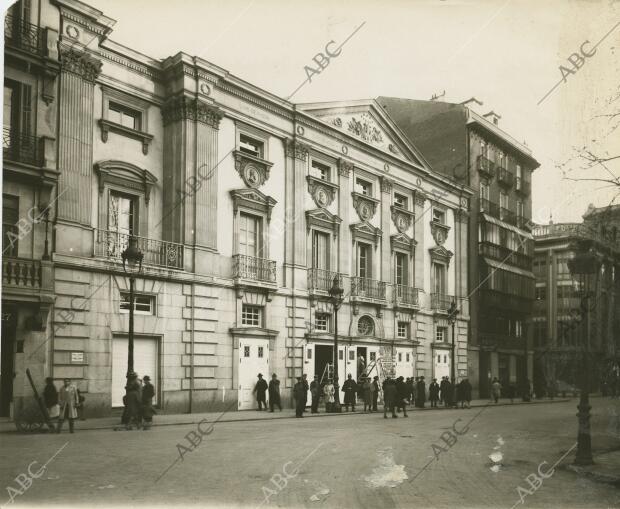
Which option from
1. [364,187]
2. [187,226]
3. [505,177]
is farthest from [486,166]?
[187,226]

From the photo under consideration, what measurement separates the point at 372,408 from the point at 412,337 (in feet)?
28.8

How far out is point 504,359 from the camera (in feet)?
147

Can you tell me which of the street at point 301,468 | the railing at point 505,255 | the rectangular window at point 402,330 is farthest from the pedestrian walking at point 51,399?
the railing at point 505,255

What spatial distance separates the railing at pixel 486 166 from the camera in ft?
137

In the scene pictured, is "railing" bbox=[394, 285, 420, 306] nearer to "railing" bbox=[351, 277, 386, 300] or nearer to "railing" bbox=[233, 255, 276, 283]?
"railing" bbox=[351, 277, 386, 300]

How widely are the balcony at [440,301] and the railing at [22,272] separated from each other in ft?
79.4

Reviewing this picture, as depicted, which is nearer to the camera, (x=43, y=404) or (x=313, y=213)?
(x=43, y=404)

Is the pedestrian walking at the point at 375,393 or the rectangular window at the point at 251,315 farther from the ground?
the rectangular window at the point at 251,315

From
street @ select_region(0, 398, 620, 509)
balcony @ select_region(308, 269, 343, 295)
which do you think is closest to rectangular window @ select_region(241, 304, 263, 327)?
balcony @ select_region(308, 269, 343, 295)

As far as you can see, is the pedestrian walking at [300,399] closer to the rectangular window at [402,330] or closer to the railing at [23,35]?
the rectangular window at [402,330]

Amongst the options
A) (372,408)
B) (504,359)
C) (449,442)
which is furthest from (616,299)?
(504,359)

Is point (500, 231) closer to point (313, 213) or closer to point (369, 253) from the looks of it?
point (369, 253)

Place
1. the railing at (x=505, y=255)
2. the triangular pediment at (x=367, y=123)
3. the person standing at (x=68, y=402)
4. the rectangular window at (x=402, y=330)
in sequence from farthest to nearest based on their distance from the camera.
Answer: the railing at (x=505, y=255)
the rectangular window at (x=402, y=330)
the triangular pediment at (x=367, y=123)
the person standing at (x=68, y=402)

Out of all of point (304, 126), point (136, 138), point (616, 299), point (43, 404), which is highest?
point (304, 126)
